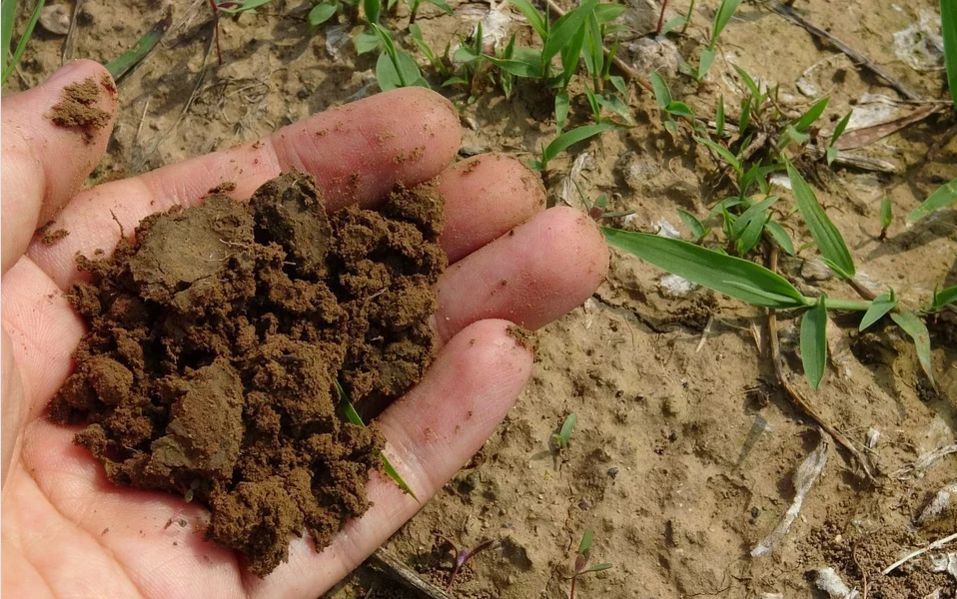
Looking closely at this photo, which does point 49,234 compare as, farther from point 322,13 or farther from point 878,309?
point 878,309

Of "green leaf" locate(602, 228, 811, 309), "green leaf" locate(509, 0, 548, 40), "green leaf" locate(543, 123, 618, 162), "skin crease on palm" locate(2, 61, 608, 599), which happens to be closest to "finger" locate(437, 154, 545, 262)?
"skin crease on palm" locate(2, 61, 608, 599)

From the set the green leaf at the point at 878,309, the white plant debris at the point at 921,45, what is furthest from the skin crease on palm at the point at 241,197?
the white plant debris at the point at 921,45

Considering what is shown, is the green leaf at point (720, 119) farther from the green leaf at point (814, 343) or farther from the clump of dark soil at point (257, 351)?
the clump of dark soil at point (257, 351)

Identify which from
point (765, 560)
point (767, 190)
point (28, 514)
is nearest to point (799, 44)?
point (767, 190)

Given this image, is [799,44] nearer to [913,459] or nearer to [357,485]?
[913,459]

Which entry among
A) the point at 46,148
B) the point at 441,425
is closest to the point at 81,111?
the point at 46,148

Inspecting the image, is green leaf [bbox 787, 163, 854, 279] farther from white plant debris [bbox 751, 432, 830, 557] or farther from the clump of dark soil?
the clump of dark soil
